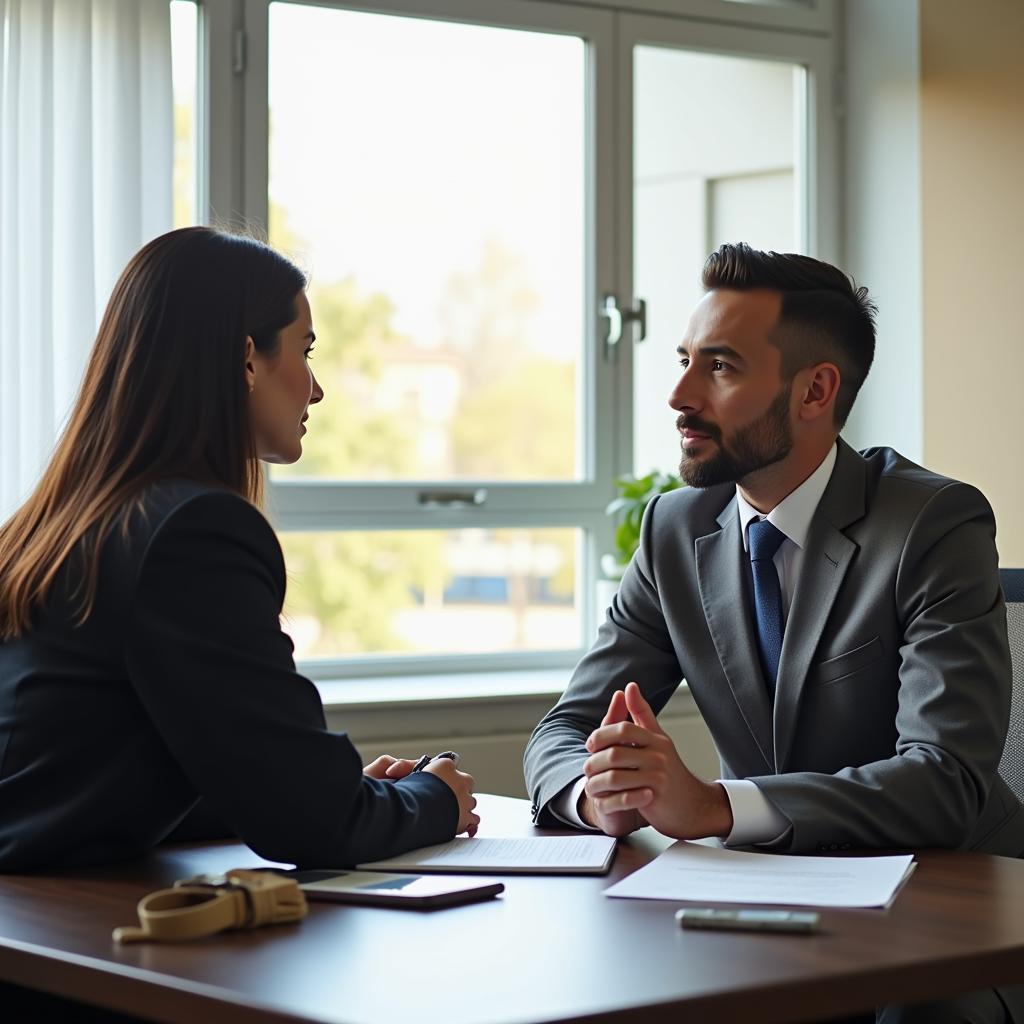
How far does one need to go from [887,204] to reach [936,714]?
2.50m

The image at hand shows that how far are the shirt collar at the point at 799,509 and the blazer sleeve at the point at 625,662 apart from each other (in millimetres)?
178

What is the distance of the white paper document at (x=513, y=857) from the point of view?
1.53 metres

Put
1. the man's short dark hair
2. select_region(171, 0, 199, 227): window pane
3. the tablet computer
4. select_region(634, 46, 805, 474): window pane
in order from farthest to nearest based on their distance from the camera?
select_region(634, 46, 805, 474): window pane, select_region(171, 0, 199, 227): window pane, the man's short dark hair, the tablet computer

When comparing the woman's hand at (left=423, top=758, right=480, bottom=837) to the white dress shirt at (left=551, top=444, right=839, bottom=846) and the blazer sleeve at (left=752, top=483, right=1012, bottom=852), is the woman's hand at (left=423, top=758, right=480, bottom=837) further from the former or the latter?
the blazer sleeve at (left=752, top=483, right=1012, bottom=852)

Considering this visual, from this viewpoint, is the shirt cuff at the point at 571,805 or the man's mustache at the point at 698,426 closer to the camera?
the shirt cuff at the point at 571,805

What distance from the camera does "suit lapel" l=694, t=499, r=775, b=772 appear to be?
6.65 ft

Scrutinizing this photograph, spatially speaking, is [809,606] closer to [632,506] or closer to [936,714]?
[936,714]

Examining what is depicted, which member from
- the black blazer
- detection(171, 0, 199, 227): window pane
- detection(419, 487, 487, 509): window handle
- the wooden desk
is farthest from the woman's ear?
detection(419, 487, 487, 509): window handle

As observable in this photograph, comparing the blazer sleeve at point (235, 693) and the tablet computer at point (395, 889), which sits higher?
the blazer sleeve at point (235, 693)

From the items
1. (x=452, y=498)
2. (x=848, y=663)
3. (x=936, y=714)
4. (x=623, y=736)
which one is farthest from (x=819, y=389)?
(x=452, y=498)

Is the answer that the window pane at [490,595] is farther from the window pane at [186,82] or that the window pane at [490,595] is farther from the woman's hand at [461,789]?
the window pane at [186,82]

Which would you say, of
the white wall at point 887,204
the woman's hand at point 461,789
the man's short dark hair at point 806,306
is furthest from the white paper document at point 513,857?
the white wall at point 887,204

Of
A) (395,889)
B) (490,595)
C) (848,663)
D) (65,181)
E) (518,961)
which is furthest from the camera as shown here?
(490,595)

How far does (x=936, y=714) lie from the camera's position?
1803 millimetres
